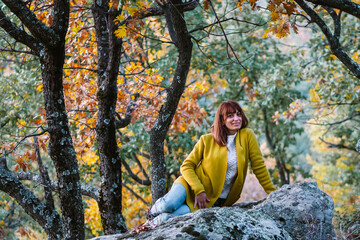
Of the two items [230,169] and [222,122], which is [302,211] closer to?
[230,169]

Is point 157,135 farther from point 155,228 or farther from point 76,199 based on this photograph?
point 155,228

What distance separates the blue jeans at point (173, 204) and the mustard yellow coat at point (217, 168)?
0.25 ft

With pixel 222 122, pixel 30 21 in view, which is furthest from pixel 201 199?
pixel 30 21

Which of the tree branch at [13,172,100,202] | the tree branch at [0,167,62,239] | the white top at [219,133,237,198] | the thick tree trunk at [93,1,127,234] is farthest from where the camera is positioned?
the tree branch at [13,172,100,202]

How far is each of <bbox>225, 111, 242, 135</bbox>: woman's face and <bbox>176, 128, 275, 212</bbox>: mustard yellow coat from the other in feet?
0.31

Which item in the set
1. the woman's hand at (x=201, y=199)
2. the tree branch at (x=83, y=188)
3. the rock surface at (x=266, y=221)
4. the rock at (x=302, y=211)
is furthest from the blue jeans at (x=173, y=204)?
the tree branch at (x=83, y=188)

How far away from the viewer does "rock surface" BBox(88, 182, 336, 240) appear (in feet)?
8.28

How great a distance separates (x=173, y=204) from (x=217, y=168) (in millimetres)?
616

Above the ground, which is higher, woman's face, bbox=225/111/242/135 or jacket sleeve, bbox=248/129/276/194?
woman's face, bbox=225/111/242/135

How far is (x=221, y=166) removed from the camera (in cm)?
384

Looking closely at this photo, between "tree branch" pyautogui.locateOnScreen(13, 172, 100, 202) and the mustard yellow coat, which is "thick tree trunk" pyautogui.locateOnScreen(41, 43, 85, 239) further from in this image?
the mustard yellow coat

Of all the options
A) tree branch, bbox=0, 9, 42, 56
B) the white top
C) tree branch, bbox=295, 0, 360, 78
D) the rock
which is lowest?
the rock

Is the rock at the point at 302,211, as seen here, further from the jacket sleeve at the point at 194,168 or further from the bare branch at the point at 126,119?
the bare branch at the point at 126,119

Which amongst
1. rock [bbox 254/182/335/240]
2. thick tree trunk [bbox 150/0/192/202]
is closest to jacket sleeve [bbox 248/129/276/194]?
rock [bbox 254/182/335/240]
